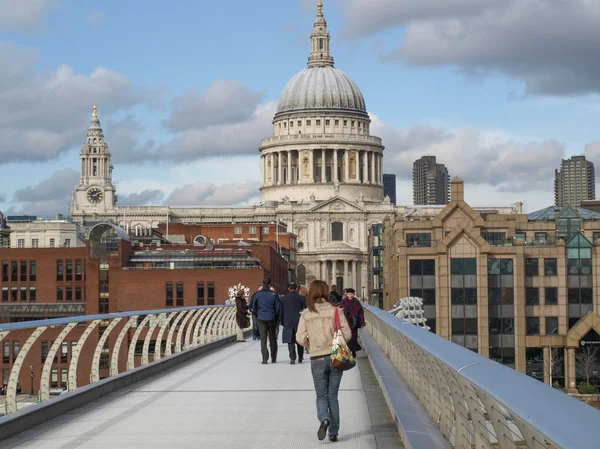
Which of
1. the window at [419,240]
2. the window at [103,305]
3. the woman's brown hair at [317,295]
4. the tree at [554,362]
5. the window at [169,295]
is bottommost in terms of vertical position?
the tree at [554,362]

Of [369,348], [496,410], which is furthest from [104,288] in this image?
[496,410]

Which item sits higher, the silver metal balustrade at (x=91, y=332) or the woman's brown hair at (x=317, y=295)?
the woman's brown hair at (x=317, y=295)

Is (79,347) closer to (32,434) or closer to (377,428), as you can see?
(32,434)

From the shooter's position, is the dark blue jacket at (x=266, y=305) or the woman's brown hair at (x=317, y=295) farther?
the dark blue jacket at (x=266, y=305)

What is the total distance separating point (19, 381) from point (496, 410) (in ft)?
23.6

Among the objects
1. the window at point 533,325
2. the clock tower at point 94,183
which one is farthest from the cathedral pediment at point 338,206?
the window at point 533,325

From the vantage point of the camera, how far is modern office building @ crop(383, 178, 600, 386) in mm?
64562

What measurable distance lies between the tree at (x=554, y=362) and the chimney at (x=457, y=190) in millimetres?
12980

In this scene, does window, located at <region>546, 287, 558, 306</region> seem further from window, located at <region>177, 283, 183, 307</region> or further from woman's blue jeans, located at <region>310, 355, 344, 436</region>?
woman's blue jeans, located at <region>310, 355, 344, 436</region>

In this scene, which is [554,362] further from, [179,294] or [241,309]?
[241,309]

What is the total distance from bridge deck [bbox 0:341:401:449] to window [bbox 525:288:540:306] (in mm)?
45912

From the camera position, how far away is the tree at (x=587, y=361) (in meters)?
61.2

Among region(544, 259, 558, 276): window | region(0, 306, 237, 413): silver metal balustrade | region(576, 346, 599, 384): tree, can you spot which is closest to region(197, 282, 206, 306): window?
region(544, 259, 558, 276): window

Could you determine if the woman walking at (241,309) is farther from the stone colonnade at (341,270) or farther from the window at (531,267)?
the stone colonnade at (341,270)
